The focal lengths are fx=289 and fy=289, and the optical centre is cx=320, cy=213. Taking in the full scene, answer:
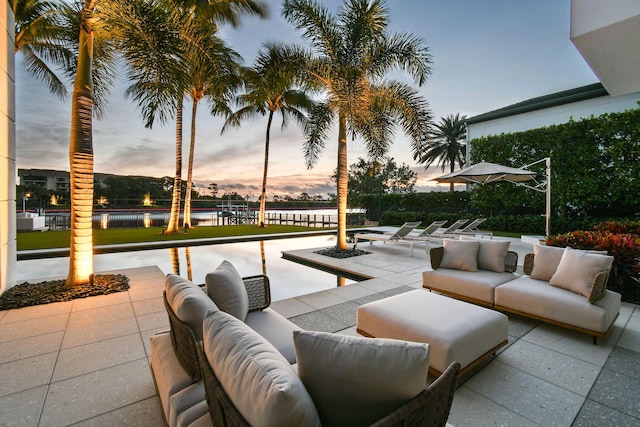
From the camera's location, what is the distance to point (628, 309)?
3.91 metres

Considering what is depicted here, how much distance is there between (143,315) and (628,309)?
6.44 m

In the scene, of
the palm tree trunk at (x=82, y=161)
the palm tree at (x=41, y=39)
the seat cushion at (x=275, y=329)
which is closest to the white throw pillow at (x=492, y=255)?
the seat cushion at (x=275, y=329)

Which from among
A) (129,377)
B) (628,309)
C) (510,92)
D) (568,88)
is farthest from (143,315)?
(568,88)

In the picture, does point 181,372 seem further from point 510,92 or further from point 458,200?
point 510,92

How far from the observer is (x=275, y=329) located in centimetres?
232

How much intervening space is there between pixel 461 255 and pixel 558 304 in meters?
1.29

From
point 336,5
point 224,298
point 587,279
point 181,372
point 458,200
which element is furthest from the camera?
point 458,200

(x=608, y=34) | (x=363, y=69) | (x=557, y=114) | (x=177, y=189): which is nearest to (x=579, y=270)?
(x=608, y=34)

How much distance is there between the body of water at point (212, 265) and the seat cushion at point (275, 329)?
1993 millimetres

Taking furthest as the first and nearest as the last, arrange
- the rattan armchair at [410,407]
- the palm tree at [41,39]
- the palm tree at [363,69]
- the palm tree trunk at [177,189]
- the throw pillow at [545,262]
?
the palm tree trunk at [177,189] < the palm tree at [41,39] < the palm tree at [363,69] < the throw pillow at [545,262] < the rattan armchair at [410,407]

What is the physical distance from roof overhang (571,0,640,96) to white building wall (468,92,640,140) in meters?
7.63

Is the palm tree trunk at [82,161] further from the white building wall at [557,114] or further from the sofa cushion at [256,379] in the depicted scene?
the white building wall at [557,114]

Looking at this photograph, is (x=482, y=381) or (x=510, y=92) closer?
(x=482, y=381)

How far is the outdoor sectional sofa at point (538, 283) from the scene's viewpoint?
2977 millimetres
